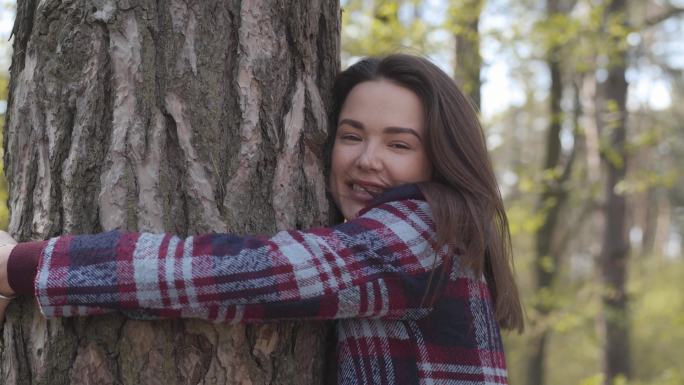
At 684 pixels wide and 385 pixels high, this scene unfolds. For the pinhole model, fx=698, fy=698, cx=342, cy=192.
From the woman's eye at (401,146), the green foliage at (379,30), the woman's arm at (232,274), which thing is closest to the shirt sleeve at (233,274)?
the woman's arm at (232,274)

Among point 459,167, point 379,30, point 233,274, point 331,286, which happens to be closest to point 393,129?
point 459,167

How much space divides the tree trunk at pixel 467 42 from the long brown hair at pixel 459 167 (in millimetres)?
3760

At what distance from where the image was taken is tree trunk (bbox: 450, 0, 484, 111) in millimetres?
5988

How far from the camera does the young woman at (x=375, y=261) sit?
1.56 meters

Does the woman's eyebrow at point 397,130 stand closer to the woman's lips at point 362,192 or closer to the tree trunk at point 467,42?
the woman's lips at point 362,192

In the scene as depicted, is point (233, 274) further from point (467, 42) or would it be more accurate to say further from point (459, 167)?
point (467, 42)

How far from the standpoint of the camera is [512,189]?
1159cm

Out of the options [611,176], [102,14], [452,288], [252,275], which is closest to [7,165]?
[102,14]

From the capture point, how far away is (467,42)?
6383 millimetres

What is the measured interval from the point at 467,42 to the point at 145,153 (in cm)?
513

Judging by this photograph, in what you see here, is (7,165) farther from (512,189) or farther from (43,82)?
(512,189)

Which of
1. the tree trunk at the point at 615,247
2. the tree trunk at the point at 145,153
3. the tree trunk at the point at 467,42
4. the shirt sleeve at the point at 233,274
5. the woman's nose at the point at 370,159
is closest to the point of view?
the shirt sleeve at the point at 233,274

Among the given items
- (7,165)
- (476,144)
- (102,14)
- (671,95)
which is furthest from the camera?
(671,95)

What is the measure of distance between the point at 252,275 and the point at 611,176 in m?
9.26
